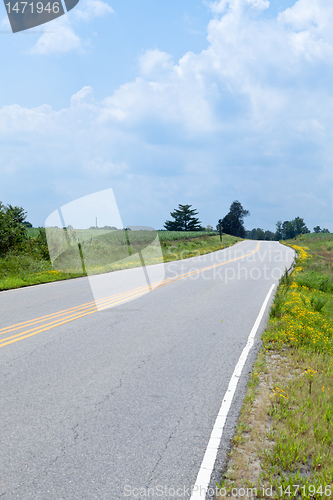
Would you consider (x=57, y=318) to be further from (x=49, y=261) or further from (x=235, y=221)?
(x=235, y=221)

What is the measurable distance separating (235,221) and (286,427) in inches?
5241

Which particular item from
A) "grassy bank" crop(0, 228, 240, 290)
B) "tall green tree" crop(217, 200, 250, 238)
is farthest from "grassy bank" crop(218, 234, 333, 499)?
"tall green tree" crop(217, 200, 250, 238)

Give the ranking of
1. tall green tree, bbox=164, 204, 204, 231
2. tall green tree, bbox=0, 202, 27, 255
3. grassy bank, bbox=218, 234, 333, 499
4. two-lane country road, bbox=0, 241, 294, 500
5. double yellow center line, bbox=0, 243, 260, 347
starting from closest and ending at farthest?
grassy bank, bbox=218, 234, 333, 499 → two-lane country road, bbox=0, 241, 294, 500 → double yellow center line, bbox=0, 243, 260, 347 → tall green tree, bbox=0, 202, 27, 255 → tall green tree, bbox=164, 204, 204, 231

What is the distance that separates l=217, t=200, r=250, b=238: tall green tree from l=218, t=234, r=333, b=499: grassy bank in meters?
129

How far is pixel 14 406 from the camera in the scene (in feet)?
13.7

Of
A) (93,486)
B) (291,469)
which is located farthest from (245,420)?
(93,486)

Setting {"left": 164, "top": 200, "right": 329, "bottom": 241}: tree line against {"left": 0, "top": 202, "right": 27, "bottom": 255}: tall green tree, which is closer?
{"left": 0, "top": 202, "right": 27, "bottom": 255}: tall green tree

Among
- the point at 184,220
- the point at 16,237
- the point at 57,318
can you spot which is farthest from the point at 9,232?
the point at 184,220

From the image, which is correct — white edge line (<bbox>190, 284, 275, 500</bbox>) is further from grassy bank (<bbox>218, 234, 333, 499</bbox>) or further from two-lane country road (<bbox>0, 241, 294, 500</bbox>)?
grassy bank (<bbox>218, 234, 333, 499</bbox>)

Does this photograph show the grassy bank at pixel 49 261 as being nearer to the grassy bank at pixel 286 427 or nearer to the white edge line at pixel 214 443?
the white edge line at pixel 214 443

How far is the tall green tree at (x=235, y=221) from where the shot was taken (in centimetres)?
13321

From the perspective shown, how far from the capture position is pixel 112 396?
4473 millimetres

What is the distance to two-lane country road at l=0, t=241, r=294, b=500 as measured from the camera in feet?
9.86

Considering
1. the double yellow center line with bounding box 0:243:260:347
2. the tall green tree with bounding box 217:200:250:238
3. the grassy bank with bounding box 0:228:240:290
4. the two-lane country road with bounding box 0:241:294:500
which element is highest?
the tall green tree with bounding box 217:200:250:238
